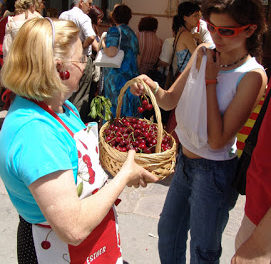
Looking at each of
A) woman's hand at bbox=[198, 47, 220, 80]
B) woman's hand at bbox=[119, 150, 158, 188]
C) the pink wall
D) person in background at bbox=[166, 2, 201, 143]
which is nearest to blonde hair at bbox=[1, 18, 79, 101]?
woman's hand at bbox=[119, 150, 158, 188]

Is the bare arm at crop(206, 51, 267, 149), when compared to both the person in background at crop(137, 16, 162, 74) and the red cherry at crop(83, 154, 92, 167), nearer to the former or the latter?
the red cherry at crop(83, 154, 92, 167)

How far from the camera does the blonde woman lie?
3.88m

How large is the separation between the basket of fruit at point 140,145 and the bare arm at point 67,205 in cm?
41

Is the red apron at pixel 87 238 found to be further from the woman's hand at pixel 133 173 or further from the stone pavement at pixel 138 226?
the stone pavement at pixel 138 226

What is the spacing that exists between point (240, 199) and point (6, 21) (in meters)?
3.55

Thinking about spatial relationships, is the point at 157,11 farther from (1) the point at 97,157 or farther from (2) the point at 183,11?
(1) the point at 97,157

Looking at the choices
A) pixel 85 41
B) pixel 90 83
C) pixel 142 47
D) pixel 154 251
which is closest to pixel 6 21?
pixel 85 41

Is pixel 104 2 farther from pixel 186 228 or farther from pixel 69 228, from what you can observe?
pixel 69 228

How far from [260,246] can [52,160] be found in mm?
691

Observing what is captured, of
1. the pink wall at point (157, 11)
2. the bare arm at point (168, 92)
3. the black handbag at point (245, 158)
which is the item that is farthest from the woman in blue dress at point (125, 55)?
the black handbag at point (245, 158)

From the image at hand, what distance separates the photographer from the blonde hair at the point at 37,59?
1142mm

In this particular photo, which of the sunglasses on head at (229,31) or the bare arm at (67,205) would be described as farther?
the sunglasses on head at (229,31)

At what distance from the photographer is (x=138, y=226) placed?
2.88 m

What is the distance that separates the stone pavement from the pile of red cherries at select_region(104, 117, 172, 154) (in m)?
1.12
